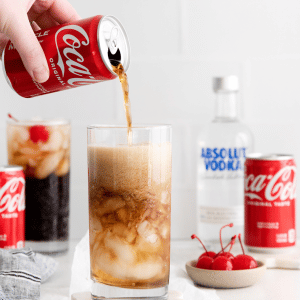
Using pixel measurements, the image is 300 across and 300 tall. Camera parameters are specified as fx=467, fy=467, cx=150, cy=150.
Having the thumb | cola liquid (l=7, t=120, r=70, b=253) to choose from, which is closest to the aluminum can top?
the thumb

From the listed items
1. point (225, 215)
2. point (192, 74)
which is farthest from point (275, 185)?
point (192, 74)

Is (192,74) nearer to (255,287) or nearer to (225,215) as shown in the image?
(225,215)

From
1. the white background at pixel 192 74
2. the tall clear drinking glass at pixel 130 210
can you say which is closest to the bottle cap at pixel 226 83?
the white background at pixel 192 74

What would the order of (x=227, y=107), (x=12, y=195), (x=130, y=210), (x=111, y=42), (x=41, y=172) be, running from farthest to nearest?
(x=227, y=107) < (x=41, y=172) < (x=12, y=195) < (x=111, y=42) < (x=130, y=210)

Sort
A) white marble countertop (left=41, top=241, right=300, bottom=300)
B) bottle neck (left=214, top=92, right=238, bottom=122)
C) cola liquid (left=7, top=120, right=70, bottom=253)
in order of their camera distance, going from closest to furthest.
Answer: white marble countertop (left=41, top=241, right=300, bottom=300) < cola liquid (left=7, top=120, right=70, bottom=253) < bottle neck (left=214, top=92, right=238, bottom=122)

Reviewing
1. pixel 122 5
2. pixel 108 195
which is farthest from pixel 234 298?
pixel 122 5

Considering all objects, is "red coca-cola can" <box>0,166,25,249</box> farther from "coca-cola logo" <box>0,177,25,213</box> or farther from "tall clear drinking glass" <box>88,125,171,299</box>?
"tall clear drinking glass" <box>88,125,171,299</box>

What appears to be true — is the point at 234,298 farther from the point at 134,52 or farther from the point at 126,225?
the point at 134,52

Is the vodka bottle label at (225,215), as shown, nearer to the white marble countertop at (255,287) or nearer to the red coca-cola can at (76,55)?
the white marble countertop at (255,287)
